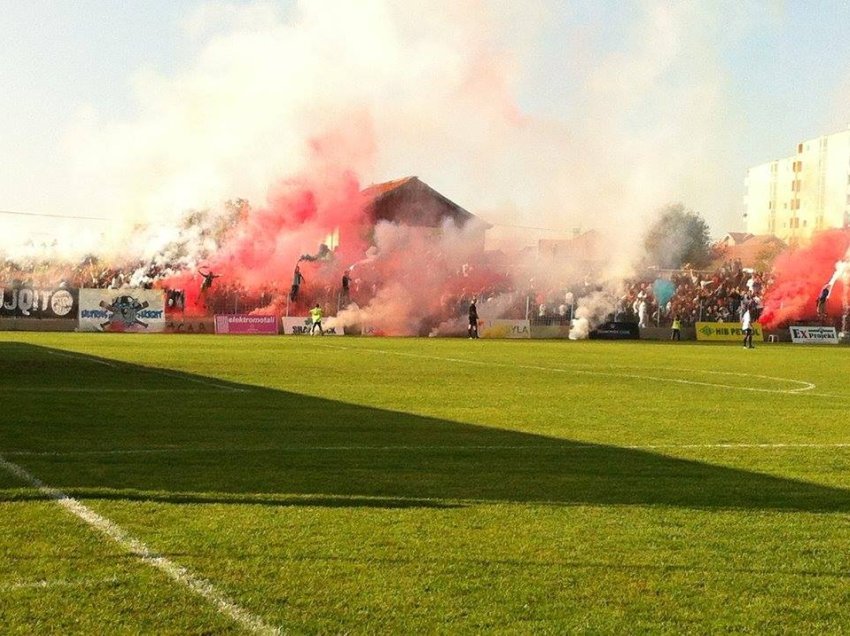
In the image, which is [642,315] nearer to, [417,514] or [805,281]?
[805,281]

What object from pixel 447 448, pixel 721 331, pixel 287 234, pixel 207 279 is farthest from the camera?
pixel 287 234

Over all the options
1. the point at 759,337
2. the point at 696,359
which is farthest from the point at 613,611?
the point at 759,337

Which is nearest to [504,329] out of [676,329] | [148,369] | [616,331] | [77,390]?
[616,331]

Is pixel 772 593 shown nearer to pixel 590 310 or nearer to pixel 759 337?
pixel 590 310

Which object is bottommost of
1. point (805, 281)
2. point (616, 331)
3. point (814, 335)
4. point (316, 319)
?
point (814, 335)

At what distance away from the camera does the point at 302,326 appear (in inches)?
2212

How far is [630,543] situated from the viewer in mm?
7508

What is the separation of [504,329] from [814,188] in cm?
2120

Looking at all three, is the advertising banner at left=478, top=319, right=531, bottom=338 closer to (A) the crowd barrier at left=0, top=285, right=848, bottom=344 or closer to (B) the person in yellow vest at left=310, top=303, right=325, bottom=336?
(A) the crowd barrier at left=0, top=285, right=848, bottom=344

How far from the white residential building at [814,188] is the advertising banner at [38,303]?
39.4 m

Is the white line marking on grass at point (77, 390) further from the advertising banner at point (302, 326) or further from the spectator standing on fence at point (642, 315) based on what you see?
the spectator standing on fence at point (642, 315)

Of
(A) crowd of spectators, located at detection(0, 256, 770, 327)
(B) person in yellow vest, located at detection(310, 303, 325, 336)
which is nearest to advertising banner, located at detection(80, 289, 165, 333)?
(A) crowd of spectators, located at detection(0, 256, 770, 327)

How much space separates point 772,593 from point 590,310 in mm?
53016

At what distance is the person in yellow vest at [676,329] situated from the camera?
57281 millimetres
